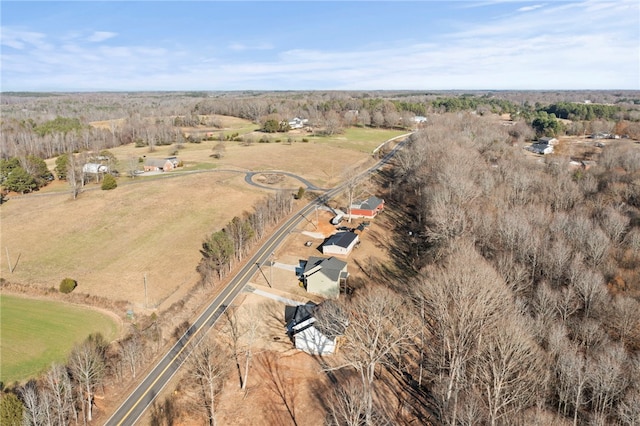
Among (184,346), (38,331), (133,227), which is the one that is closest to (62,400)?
(184,346)

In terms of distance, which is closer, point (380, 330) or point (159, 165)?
point (380, 330)

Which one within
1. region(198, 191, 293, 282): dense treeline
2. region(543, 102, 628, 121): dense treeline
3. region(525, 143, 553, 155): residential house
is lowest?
region(198, 191, 293, 282): dense treeline

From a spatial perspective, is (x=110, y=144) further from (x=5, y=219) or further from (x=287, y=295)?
(x=287, y=295)

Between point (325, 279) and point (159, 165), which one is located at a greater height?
point (159, 165)

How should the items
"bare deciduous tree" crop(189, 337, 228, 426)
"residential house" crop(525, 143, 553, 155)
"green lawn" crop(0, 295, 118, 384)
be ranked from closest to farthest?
"bare deciduous tree" crop(189, 337, 228, 426), "green lawn" crop(0, 295, 118, 384), "residential house" crop(525, 143, 553, 155)

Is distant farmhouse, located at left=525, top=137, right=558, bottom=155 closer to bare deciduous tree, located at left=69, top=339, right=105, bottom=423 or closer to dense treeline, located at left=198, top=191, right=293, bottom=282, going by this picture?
dense treeline, located at left=198, top=191, right=293, bottom=282

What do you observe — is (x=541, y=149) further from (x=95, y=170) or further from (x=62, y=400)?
(x=62, y=400)

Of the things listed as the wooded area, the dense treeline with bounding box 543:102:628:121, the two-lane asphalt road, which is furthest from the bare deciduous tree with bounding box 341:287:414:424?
the dense treeline with bounding box 543:102:628:121
